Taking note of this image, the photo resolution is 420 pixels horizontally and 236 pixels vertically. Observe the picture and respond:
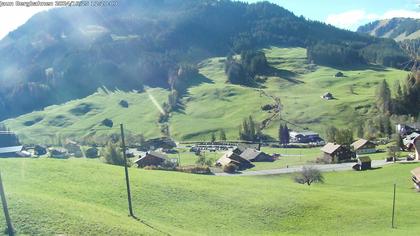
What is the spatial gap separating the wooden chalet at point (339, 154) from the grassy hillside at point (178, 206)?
198 feet

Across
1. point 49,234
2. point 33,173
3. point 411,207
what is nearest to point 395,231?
point 411,207

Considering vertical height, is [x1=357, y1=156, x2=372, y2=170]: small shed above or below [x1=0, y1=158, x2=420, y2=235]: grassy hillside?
below

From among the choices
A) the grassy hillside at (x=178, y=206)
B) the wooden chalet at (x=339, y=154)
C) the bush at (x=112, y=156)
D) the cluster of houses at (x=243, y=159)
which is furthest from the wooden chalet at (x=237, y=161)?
the grassy hillside at (x=178, y=206)

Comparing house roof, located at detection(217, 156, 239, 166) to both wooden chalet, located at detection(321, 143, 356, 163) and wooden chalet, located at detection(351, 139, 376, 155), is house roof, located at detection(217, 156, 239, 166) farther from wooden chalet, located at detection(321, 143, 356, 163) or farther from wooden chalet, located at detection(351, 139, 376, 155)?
wooden chalet, located at detection(351, 139, 376, 155)

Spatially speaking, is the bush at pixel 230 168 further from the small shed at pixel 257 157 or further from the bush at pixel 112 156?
the bush at pixel 112 156

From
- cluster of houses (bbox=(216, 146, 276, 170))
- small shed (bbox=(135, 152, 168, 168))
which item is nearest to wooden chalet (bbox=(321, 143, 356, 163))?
cluster of houses (bbox=(216, 146, 276, 170))

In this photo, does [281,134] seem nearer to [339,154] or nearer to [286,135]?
[286,135]

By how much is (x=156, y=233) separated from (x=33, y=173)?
69.8ft

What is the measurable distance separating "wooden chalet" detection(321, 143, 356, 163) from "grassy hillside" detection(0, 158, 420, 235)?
198 feet

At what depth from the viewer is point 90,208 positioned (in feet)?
132

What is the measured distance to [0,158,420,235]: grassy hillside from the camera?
1428 inches

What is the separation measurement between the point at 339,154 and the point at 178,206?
294 ft

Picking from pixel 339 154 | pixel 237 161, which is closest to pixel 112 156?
pixel 237 161

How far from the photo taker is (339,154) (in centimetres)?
13038
